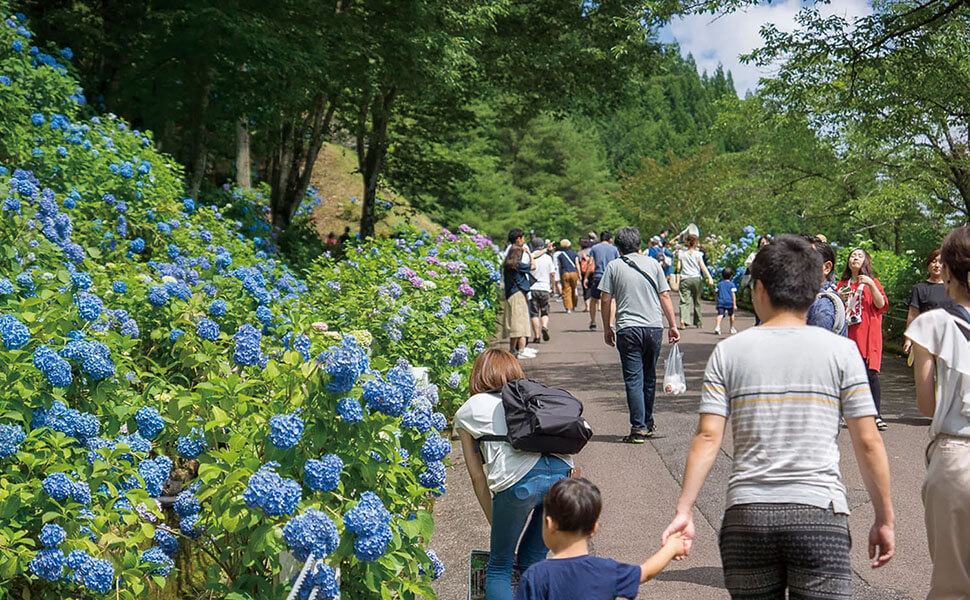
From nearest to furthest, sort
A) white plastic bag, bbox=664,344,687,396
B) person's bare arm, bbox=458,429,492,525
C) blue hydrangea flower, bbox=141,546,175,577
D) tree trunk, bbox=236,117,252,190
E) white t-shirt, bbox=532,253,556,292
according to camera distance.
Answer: blue hydrangea flower, bbox=141,546,175,577, person's bare arm, bbox=458,429,492,525, white plastic bag, bbox=664,344,687,396, white t-shirt, bbox=532,253,556,292, tree trunk, bbox=236,117,252,190

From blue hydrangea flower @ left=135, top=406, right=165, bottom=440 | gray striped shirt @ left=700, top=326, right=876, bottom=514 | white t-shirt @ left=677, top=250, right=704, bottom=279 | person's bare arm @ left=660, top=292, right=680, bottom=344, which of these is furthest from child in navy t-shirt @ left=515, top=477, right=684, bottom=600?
white t-shirt @ left=677, top=250, right=704, bottom=279

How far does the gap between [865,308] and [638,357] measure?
214 cm

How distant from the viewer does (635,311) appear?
8477 millimetres

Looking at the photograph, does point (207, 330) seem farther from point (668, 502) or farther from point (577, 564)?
point (668, 502)

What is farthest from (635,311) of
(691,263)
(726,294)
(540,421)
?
(691,263)

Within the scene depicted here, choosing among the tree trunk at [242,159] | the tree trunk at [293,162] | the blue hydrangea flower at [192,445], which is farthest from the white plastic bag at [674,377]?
the tree trunk at [293,162]

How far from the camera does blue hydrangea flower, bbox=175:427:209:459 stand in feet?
13.7

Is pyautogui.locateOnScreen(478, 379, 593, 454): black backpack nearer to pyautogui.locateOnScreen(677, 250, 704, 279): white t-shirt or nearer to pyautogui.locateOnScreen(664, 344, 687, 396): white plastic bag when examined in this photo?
pyautogui.locateOnScreen(664, 344, 687, 396): white plastic bag

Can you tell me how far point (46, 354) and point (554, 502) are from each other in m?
2.23

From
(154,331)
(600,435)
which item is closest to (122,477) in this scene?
(154,331)

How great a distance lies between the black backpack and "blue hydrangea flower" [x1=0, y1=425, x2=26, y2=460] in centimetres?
186

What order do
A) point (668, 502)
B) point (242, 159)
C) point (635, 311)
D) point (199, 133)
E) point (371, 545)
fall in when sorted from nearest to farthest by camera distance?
point (371, 545), point (668, 502), point (635, 311), point (199, 133), point (242, 159)

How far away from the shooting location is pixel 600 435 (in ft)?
30.8

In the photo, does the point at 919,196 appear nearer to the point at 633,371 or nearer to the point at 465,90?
the point at 465,90
